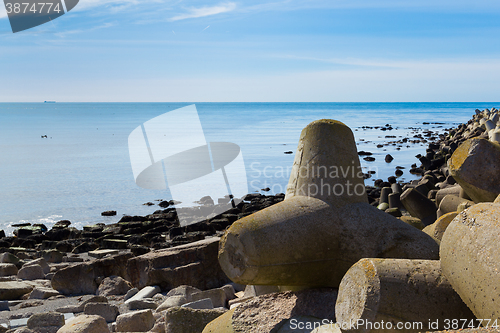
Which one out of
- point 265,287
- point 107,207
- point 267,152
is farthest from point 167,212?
point 267,152

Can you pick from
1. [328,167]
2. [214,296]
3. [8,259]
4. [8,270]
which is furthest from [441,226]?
[8,259]

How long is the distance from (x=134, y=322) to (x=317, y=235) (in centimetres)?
257

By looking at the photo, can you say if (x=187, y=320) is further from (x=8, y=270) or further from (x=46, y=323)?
(x=8, y=270)

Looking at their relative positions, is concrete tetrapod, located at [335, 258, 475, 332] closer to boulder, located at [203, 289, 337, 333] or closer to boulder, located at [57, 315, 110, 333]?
boulder, located at [203, 289, 337, 333]

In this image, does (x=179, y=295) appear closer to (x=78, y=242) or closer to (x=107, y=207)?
(x=78, y=242)

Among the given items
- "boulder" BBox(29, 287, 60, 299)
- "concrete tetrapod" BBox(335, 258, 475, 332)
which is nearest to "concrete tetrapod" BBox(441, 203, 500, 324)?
"concrete tetrapod" BBox(335, 258, 475, 332)

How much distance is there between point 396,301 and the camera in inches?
113

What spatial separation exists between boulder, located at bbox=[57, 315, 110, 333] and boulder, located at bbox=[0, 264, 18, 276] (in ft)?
16.8

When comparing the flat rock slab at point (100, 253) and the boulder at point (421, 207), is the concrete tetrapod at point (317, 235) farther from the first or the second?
the flat rock slab at point (100, 253)

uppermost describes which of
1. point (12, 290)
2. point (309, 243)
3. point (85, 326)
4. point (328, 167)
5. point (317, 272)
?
point (328, 167)

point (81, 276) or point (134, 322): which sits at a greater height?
point (134, 322)

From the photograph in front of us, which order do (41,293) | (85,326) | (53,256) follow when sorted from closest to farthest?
1. (85,326)
2. (41,293)
3. (53,256)

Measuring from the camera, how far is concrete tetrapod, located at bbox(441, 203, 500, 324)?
2480 mm

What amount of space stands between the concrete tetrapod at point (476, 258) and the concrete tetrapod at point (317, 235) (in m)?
1.00
